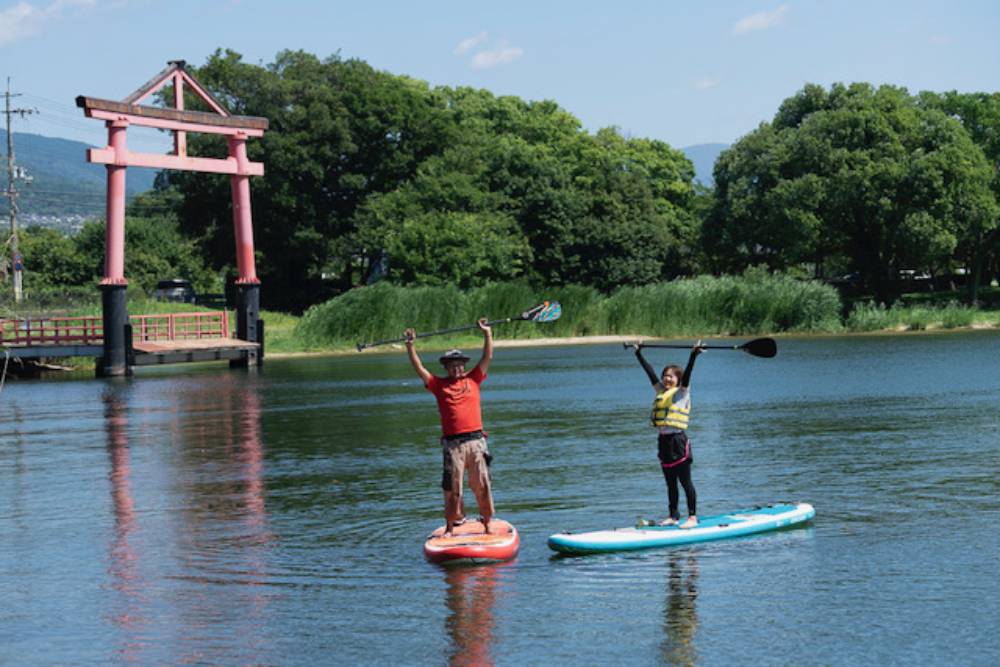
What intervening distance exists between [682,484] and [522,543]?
6.00ft

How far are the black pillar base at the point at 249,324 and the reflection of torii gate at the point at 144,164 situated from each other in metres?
0.04

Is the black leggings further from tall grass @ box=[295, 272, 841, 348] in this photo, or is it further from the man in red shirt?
tall grass @ box=[295, 272, 841, 348]

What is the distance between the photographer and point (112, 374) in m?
49.8

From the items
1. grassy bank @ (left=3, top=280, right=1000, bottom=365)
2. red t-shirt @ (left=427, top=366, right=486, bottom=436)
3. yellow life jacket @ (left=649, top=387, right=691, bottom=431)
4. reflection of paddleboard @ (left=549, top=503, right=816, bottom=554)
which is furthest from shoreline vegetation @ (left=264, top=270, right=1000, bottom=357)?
Answer: red t-shirt @ (left=427, top=366, right=486, bottom=436)

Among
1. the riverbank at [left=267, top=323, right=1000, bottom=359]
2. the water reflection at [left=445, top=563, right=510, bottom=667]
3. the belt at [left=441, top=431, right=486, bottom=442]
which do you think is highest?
the riverbank at [left=267, top=323, right=1000, bottom=359]

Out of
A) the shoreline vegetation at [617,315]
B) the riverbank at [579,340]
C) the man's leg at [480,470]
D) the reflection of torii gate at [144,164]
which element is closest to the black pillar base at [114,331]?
the reflection of torii gate at [144,164]

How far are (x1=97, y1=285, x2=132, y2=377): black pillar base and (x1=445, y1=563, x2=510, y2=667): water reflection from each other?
37.0 m

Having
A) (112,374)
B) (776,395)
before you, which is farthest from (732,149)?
(776,395)

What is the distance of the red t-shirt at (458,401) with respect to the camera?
14.5 meters

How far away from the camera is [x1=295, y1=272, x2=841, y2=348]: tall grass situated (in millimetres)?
64312

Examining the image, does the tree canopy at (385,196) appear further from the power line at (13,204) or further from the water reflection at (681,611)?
the water reflection at (681,611)

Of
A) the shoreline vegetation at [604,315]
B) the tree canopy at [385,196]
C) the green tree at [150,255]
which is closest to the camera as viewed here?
the shoreline vegetation at [604,315]

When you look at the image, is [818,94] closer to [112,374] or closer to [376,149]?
[376,149]

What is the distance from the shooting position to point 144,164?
49875mm
